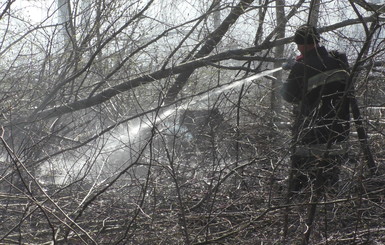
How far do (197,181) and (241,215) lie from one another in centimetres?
51

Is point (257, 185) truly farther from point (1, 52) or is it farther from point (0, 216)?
point (1, 52)

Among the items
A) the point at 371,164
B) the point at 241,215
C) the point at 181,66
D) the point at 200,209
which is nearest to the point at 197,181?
Result: the point at 200,209

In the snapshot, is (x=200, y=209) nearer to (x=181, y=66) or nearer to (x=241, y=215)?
(x=241, y=215)

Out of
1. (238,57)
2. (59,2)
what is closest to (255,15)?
(238,57)

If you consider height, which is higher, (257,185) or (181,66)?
(181,66)

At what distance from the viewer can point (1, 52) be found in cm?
650

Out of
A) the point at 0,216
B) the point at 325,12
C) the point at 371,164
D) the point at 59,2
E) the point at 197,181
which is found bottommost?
the point at 371,164

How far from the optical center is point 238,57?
6.51 meters

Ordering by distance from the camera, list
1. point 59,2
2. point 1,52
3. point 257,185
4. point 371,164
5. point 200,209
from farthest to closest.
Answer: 1. point 59,2
2. point 1,52
3. point 257,185
4. point 200,209
5. point 371,164

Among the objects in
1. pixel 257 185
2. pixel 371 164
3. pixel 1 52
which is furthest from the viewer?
pixel 1 52

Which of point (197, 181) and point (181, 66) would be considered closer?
point (197, 181)

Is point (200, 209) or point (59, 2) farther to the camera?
point (59, 2)

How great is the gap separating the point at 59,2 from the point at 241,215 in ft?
13.6

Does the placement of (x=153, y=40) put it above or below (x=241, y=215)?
above
